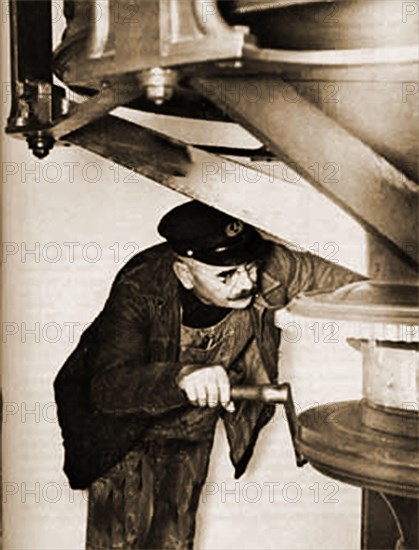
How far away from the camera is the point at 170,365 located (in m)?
1.24

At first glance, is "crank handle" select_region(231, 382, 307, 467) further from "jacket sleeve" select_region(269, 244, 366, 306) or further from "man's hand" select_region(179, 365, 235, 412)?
"jacket sleeve" select_region(269, 244, 366, 306)

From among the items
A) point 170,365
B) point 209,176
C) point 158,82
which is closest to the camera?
point 158,82

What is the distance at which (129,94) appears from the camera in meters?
0.69

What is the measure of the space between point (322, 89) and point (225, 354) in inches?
26.8

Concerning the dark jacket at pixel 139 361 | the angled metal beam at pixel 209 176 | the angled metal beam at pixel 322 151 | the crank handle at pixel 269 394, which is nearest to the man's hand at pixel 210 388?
the crank handle at pixel 269 394

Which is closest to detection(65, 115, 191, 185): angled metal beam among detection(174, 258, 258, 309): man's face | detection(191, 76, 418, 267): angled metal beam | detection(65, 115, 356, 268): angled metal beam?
detection(65, 115, 356, 268): angled metal beam

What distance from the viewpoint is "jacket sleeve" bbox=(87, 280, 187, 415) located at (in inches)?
49.0

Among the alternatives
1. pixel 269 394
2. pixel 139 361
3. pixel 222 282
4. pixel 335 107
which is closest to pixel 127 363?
pixel 139 361

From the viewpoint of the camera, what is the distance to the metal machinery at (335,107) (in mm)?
591

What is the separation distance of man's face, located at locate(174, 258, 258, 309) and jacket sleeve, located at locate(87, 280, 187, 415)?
85 mm

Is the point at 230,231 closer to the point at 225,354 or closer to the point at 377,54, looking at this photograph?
the point at 225,354

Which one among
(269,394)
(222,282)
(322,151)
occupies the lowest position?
(269,394)

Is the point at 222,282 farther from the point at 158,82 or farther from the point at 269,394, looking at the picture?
the point at 158,82

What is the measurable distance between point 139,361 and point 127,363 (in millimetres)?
17
